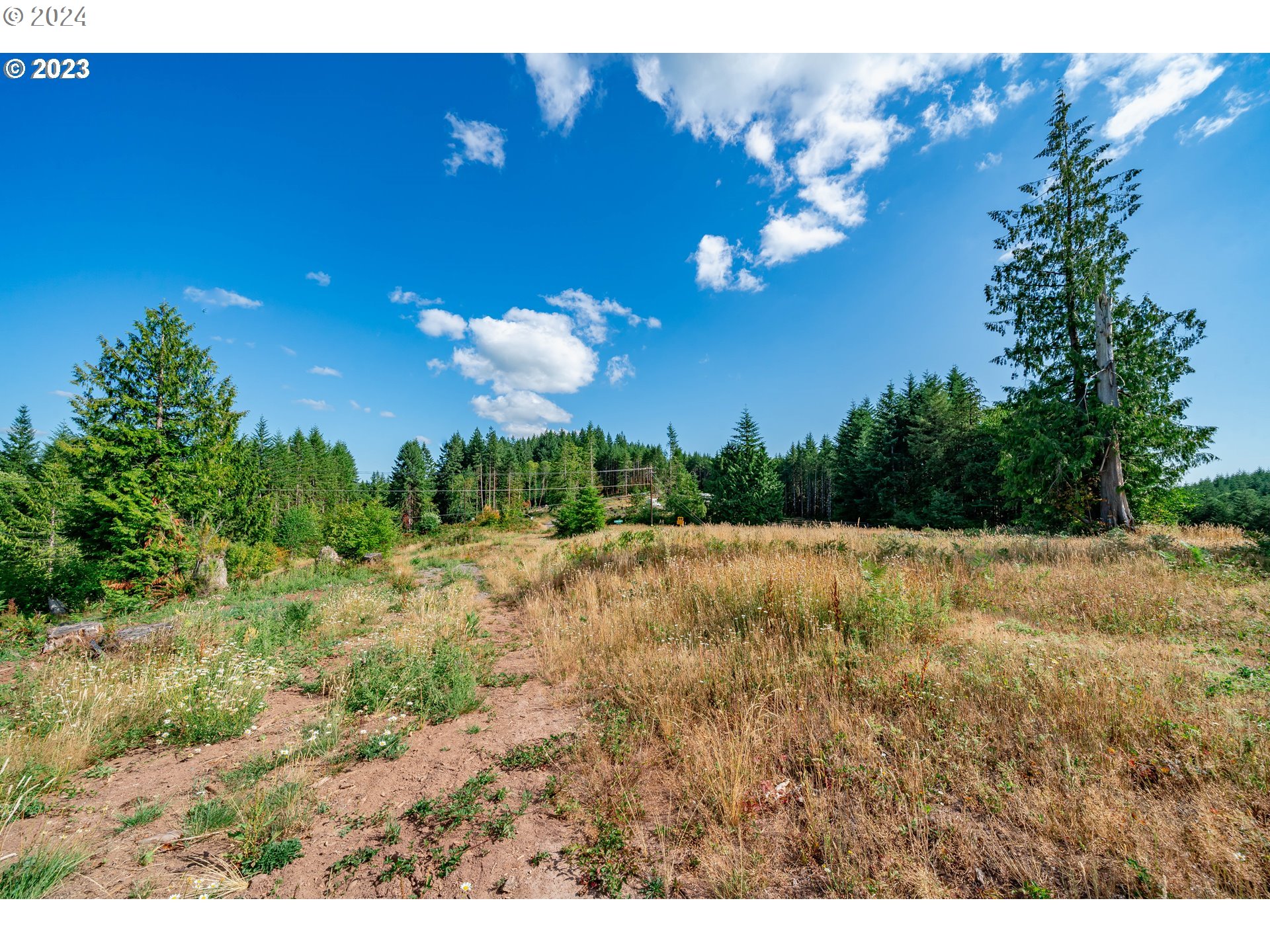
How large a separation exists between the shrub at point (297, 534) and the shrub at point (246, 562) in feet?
46.5

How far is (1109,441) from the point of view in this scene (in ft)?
40.6

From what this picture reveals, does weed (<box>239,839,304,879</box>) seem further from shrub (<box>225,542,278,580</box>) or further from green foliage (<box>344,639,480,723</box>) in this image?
shrub (<box>225,542,278,580</box>)

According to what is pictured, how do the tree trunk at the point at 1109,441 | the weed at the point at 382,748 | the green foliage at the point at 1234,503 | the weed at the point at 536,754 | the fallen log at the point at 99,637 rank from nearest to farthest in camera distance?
the weed at the point at 536,754, the weed at the point at 382,748, the fallen log at the point at 99,637, the green foliage at the point at 1234,503, the tree trunk at the point at 1109,441

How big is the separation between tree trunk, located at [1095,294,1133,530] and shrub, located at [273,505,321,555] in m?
45.7

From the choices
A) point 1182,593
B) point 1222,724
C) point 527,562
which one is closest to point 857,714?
point 1222,724

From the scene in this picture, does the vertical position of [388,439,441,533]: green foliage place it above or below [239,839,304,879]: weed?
above

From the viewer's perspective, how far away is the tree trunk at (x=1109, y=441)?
40.4 ft

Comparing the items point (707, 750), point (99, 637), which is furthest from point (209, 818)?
point (99, 637)

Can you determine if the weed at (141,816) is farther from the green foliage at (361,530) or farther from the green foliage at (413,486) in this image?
the green foliage at (413,486)

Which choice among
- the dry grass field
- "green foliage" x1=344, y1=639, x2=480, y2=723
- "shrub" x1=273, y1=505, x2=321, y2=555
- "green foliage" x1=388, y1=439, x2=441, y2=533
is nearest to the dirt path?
the dry grass field

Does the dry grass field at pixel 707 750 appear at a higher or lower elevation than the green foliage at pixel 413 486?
lower

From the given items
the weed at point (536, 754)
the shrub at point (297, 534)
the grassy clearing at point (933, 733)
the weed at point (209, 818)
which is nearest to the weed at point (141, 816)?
the weed at point (209, 818)

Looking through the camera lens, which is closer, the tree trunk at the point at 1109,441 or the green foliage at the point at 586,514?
the tree trunk at the point at 1109,441

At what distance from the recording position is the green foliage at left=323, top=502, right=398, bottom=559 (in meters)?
18.9
